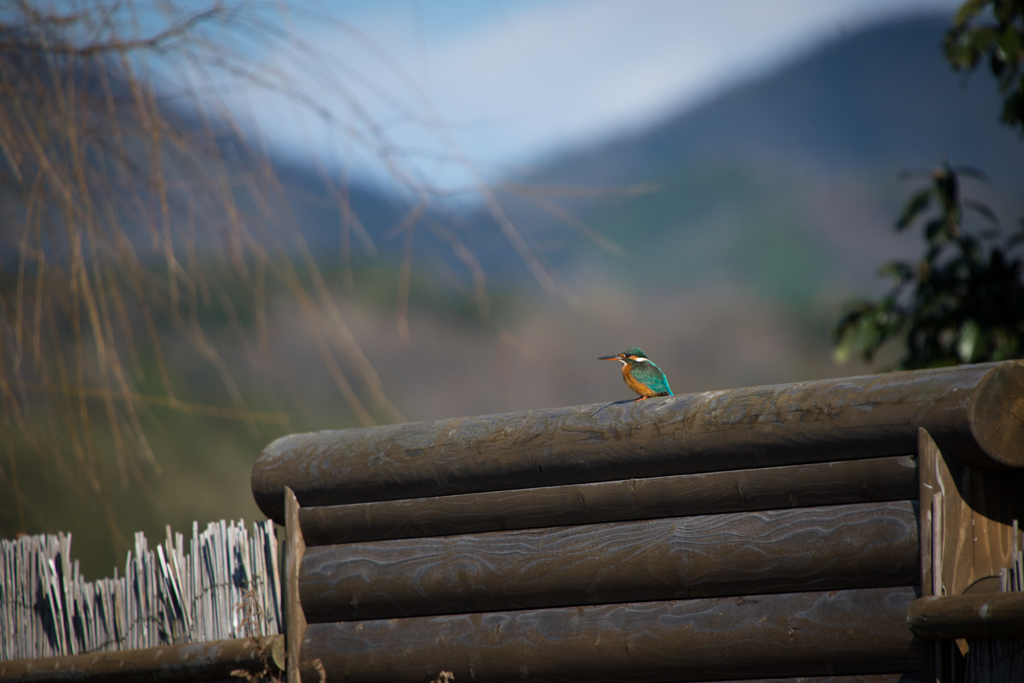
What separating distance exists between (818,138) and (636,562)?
23.4 metres

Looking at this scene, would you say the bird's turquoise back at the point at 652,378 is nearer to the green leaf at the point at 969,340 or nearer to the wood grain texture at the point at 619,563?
the wood grain texture at the point at 619,563

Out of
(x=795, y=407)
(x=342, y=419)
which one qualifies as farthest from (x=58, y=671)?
(x=342, y=419)

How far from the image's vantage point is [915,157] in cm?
2183

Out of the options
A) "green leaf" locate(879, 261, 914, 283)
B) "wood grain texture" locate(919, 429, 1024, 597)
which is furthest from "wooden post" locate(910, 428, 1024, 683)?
"green leaf" locate(879, 261, 914, 283)

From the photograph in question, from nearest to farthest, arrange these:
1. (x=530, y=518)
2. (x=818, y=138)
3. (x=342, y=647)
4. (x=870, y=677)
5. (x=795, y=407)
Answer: (x=870, y=677), (x=795, y=407), (x=530, y=518), (x=342, y=647), (x=818, y=138)

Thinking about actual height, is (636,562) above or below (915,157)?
below

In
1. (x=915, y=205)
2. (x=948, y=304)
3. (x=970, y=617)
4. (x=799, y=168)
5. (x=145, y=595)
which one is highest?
(x=799, y=168)

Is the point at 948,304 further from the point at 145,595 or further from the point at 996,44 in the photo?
the point at 145,595

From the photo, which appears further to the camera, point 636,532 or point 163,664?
point 163,664

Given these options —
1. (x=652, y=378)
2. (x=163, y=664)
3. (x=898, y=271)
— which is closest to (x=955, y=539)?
(x=652, y=378)

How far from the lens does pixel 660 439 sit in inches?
106

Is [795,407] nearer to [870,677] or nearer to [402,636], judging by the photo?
[870,677]

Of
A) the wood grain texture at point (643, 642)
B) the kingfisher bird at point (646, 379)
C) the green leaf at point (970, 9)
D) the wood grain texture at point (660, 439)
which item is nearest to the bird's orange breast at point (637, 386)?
the kingfisher bird at point (646, 379)

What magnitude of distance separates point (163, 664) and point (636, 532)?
6.62ft
